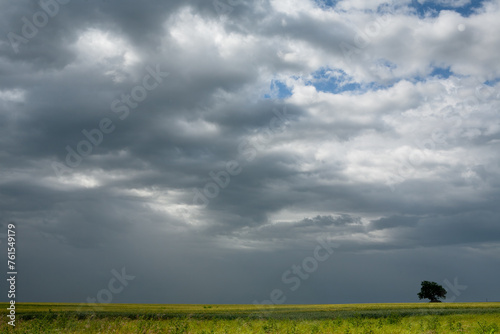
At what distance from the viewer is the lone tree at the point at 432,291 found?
5294 inches

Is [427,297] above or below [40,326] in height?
below

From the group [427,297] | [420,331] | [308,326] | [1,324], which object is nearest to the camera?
[420,331]

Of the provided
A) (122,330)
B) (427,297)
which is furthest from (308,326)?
(427,297)

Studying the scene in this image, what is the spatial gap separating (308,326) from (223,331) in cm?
667

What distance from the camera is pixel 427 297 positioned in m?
137

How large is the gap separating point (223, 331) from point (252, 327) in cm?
373

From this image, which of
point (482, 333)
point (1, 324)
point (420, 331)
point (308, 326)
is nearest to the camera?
point (482, 333)

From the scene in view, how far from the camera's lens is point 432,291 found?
135 meters

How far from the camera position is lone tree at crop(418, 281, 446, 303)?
13446 centimetres

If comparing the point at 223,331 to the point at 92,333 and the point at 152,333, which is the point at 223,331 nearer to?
the point at 152,333

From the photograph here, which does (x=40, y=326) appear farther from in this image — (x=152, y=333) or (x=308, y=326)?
(x=308, y=326)

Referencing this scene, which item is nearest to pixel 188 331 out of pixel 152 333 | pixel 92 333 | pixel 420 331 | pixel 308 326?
pixel 152 333

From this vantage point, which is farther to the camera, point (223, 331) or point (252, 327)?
point (252, 327)

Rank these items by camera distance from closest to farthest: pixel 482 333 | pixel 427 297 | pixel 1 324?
pixel 482 333, pixel 1 324, pixel 427 297
